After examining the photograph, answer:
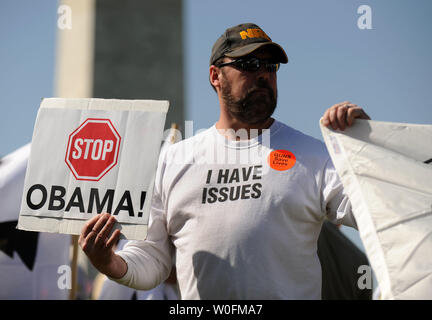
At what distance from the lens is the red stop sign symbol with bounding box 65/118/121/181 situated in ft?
8.96

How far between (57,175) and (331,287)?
286cm

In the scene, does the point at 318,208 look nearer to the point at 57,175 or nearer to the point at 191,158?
the point at 191,158

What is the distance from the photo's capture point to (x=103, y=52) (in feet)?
62.7

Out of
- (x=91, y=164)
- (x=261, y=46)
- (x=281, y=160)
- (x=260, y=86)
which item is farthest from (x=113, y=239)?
(x=261, y=46)

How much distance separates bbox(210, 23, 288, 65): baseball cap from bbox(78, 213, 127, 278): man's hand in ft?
3.15

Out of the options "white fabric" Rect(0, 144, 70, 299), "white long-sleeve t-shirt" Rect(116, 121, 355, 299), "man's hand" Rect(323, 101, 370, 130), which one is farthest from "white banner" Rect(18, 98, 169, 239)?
"white fabric" Rect(0, 144, 70, 299)

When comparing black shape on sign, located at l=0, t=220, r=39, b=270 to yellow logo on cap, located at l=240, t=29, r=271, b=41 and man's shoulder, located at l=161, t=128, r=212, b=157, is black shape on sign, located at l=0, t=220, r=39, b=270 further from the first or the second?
yellow logo on cap, located at l=240, t=29, r=271, b=41

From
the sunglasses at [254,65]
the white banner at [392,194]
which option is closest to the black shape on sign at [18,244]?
the sunglasses at [254,65]

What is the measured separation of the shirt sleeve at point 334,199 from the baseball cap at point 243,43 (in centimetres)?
56

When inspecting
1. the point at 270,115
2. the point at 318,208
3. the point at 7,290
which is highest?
the point at 270,115

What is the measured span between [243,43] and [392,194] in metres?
1.01

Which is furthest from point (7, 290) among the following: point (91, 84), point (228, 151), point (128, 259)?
point (91, 84)

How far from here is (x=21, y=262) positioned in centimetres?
507
